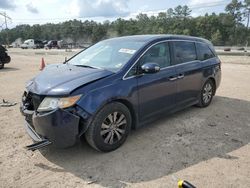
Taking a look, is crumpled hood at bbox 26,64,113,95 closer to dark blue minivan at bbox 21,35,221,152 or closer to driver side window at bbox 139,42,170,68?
dark blue minivan at bbox 21,35,221,152

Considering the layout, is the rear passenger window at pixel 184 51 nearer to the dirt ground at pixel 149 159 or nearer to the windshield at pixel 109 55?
the windshield at pixel 109 55

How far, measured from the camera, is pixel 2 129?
500 cm

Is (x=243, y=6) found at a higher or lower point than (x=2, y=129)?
higher

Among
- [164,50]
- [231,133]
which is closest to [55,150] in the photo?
[164,50]

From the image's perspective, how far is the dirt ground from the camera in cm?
334

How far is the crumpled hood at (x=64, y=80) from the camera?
143 inches

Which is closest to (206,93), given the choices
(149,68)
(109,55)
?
(149,68)

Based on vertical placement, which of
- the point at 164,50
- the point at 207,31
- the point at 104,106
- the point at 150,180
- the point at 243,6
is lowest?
the point at 150,180

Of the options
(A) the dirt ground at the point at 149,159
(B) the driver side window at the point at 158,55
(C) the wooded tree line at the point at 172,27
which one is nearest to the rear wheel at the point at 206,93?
(A) the dirt ground at the point at 149,159

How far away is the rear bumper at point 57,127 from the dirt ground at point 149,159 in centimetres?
38

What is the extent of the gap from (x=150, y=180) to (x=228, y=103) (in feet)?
13.8

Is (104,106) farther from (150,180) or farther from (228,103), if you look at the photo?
(228,103)

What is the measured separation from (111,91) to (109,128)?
0.56m

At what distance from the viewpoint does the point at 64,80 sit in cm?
384
